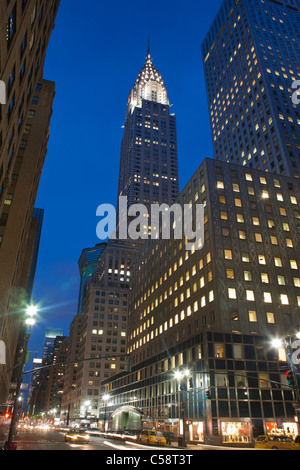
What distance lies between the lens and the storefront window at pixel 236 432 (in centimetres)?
4475

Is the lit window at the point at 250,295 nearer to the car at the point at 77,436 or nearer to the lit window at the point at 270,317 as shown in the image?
the lit window at the point at 270,317

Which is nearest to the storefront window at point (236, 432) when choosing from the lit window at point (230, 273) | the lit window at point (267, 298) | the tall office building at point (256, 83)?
the lit window at point (267, 298)

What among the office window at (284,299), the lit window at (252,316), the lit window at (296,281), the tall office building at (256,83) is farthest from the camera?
the tall office building at (256,83)

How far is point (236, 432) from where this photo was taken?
45.4 meters

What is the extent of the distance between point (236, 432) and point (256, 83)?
10317cm

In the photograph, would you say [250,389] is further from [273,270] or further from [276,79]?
[276,79]

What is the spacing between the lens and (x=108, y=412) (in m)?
102

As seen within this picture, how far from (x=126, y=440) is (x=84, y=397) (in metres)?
93.1

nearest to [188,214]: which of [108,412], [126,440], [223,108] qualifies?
[126,440]

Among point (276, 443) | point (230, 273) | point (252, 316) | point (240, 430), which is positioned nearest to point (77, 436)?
point (240, 430)

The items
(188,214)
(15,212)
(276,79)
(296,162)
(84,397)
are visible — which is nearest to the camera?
(15,212)

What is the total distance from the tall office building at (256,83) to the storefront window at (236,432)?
213ft

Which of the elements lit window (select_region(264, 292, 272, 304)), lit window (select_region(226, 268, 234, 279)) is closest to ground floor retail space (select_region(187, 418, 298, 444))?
lit window (select_region(264, 292, 272, 304))

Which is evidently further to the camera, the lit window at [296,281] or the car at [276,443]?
the lit window at [296,281]
